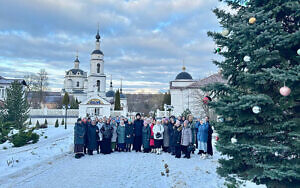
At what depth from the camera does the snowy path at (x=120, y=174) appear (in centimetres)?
617

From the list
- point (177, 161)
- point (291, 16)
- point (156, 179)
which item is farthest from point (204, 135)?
point (291, 16)

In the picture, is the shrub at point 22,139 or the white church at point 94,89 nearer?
the shrub at point 22,139

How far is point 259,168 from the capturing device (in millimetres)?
4414

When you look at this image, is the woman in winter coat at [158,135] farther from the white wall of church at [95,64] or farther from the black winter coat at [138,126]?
the white wall of church at [95,64]

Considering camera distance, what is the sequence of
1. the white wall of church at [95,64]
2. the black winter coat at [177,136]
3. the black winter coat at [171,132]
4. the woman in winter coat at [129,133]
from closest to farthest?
the black winter coat at [177,136] < the black winter coat at [171,132] < the woman in winter coat at [129,133] < the white wall of church at [95,64]

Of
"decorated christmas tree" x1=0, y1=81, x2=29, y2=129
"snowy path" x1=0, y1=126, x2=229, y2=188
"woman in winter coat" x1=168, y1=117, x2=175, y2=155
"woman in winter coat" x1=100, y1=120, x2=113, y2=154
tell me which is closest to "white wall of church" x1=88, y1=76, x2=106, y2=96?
"decorated christmas tree" x1=0, y1=81, x2=29, y2=129

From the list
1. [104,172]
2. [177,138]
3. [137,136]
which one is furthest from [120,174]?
[137,136]

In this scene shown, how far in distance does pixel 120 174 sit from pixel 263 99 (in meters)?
5.02

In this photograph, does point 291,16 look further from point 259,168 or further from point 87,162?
point 87,162

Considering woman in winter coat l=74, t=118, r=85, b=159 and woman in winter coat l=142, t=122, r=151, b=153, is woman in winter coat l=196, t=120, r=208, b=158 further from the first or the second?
woman in winter coat l=74, t=118, r=85, b=159

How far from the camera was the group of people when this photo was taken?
10.1m

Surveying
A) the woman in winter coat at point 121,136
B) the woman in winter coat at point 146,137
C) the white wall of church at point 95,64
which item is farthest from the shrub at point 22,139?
the white wall of church at point 95,64

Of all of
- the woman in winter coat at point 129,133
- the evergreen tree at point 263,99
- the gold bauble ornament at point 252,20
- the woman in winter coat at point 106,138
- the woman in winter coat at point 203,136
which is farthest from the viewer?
the woman in winter coat at point 129,133

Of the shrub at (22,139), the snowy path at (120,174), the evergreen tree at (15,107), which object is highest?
the evergreen tree at (15,107)
